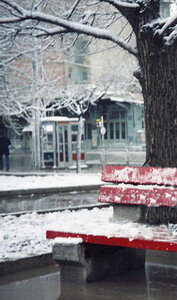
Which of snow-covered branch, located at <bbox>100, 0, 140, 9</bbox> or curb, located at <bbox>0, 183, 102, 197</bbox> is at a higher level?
snow-covered branch, located at <bbox>100, 0, 140, 9</bbox>

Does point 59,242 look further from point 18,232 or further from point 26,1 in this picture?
point 26,1

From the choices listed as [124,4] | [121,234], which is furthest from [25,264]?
[124,4]

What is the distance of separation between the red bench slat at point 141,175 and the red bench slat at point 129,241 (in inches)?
25.4

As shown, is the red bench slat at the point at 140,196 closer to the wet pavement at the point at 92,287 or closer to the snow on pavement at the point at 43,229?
the snow on pavement at the point at 43,229

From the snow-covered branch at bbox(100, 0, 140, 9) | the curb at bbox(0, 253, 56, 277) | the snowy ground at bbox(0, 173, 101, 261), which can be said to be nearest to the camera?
the curb at bbox(0, 253, 56, 277)

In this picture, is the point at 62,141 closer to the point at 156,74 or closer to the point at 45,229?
the point at 45,229

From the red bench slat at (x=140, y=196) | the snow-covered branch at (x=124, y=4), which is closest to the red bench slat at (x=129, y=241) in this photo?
the red bench slat at (x=140, y=196)

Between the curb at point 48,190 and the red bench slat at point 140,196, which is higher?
the red bench slat at point 140,196

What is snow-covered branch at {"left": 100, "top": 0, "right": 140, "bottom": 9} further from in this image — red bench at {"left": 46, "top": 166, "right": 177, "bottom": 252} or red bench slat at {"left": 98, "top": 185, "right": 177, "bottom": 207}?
red bench slat at {"left": 98, "top": 185, "right": 177, "bottom": 207}

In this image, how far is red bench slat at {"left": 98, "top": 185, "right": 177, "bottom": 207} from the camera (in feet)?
19.2

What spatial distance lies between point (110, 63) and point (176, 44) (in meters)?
35.7

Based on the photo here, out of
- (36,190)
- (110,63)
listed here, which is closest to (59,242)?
(36,190)

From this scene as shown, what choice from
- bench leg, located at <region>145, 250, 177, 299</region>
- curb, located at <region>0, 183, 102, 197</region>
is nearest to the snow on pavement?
bench leg, located at <region>145, 250, 177, 299</region>

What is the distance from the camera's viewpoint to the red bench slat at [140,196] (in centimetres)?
586
